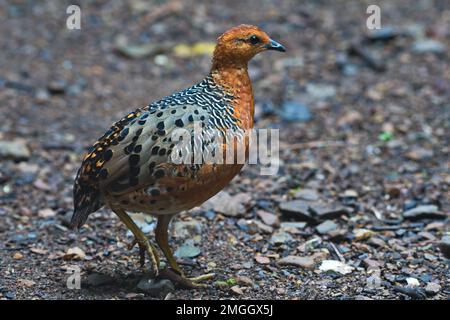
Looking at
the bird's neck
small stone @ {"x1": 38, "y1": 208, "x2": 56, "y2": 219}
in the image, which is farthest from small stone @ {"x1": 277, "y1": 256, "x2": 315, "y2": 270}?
small stone @ {"x1": 38, "y1": 208, "x2": 56, "y2": 219}

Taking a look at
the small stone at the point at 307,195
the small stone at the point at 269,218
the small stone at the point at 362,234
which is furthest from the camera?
the small stone at the point at 307,195

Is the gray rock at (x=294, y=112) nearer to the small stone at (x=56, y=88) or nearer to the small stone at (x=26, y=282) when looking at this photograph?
the small stone at (x=56, y=88)

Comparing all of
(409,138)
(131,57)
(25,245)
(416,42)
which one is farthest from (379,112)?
(25,245)

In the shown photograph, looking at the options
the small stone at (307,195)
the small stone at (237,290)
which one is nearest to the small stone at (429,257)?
the small stone at (307,195)

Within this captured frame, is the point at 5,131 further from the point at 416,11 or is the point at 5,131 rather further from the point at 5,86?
the point at 416,11

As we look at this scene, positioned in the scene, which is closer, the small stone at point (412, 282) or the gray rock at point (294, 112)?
the small stone at point (412, 282)

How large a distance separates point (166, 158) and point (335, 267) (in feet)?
5.66

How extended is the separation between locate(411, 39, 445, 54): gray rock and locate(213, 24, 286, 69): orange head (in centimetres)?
587

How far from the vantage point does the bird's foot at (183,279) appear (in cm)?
543

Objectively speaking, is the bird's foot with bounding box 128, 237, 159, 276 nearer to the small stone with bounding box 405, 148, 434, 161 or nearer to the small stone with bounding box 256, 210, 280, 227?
the small stone with bounding box 256, 210, 280, 227

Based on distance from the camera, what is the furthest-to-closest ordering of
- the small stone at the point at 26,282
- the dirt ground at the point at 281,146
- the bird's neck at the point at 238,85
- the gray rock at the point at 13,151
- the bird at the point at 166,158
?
the gray rock at the point at 13,151 → the dirt ground at the point at 281,146 → the bird's neck at the point at 238,85 → the small stone at the point at 26,282 → the bird at the point at 166,158

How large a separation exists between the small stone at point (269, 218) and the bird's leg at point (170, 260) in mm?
1181

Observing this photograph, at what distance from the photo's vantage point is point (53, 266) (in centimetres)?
582

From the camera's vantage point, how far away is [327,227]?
6.50 meters
